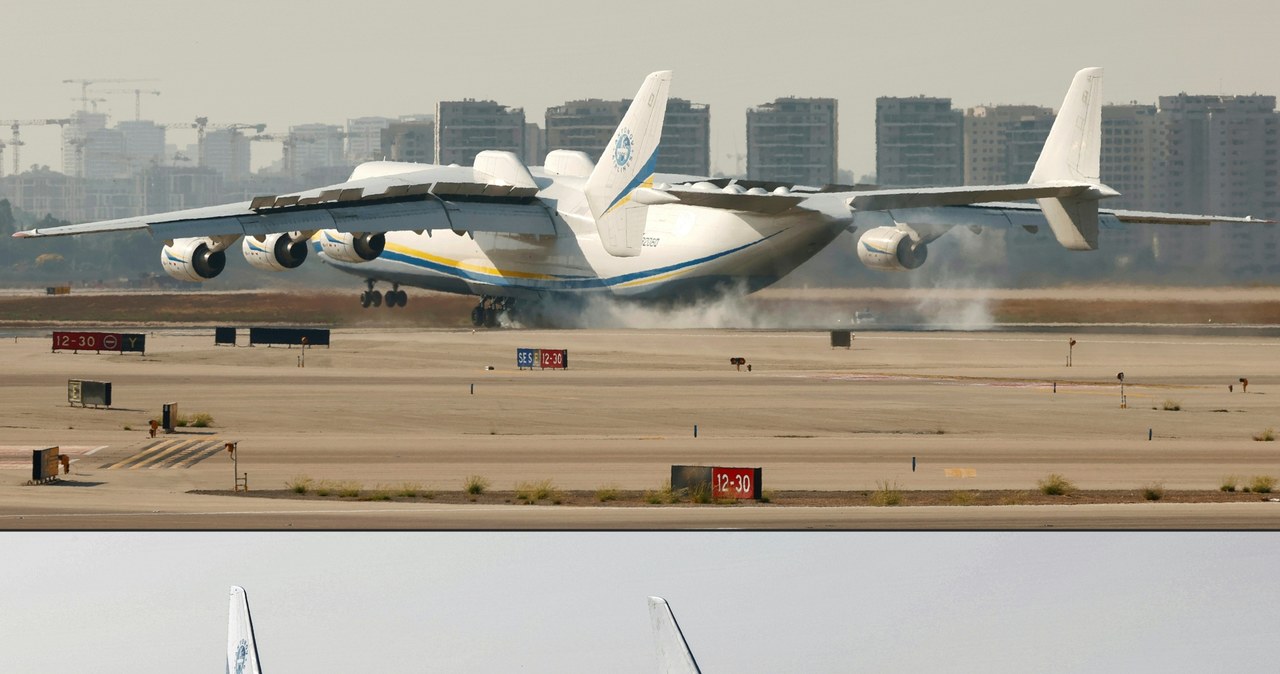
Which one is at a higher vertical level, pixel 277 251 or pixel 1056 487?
pixel 277 251

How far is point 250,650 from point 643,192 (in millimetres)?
57550

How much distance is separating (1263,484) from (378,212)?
47.4 m

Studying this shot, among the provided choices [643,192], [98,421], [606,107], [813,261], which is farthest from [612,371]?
[606,107]

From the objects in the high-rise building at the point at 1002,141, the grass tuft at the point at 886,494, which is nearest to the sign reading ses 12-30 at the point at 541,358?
the grass tuft at the point at 886,494

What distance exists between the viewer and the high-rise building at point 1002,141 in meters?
156

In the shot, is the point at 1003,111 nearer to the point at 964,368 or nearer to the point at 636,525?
the point at 964,368

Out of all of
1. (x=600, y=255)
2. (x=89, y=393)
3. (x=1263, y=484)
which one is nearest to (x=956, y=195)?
(x=600, y=255)

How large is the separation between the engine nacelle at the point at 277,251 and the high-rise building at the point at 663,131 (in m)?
104

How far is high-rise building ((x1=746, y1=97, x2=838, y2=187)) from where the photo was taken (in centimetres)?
17812

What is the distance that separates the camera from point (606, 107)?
18688cm

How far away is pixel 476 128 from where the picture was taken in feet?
597

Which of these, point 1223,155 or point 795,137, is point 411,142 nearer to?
point 795,137

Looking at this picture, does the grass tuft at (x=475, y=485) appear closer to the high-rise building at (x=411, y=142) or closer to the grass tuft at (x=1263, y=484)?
the grass tuft at (x=1263, y=484)

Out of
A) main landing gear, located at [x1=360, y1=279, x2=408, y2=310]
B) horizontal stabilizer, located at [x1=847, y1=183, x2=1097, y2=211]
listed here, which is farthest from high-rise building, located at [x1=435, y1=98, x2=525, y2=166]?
horizontal stabilizer, located at [x1=847, y1=183, x2=1097, y2=211]
